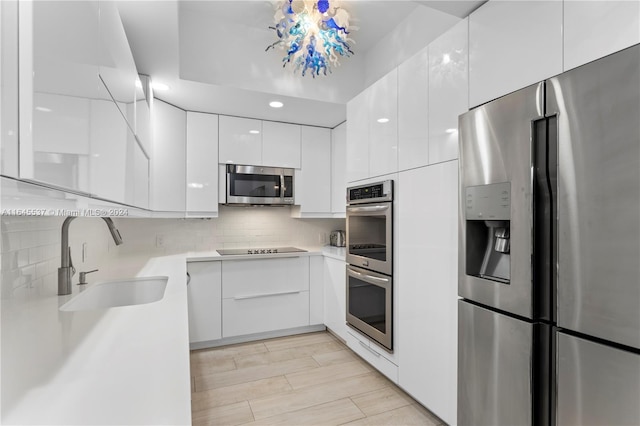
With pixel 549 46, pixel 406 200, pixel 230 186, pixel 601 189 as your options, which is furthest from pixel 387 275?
pixel 230 186

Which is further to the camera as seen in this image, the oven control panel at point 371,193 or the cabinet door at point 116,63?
the oven control panel at point 371,193

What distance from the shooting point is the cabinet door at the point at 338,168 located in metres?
3.58

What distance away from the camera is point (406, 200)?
84.0 inches

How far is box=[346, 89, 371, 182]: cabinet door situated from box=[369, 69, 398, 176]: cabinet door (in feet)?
0.21

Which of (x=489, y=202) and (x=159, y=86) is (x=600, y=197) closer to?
(x=489, y=202)

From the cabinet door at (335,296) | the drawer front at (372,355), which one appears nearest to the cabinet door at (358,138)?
the cabinet door at (335,296)

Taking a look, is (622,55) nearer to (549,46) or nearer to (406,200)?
(549,46)

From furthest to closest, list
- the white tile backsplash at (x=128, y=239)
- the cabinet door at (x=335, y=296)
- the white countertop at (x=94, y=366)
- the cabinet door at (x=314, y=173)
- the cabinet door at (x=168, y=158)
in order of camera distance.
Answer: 1. the cabinet door at (x=314, y=173)
2. the cabinet door at (x=335, y=296)
3. the cabinet door at (x=168, y=158)
4. the white tile backsplash at (x=128, y=239)
5. the white countertop at (x=94, y=366)

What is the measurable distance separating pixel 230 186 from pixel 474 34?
253 centimetres

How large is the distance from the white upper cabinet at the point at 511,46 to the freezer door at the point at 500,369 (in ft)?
3.30

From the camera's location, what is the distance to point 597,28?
1119 mm

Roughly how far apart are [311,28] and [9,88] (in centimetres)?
226

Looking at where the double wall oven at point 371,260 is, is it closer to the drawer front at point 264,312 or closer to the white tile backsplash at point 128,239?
the drawer front at point 264,312

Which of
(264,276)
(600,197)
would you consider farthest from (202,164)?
(600,197)
